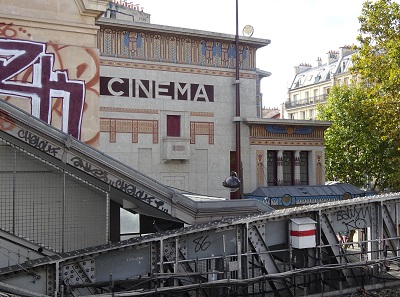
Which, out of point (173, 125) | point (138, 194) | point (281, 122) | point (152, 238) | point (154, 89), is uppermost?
point (154, 89)

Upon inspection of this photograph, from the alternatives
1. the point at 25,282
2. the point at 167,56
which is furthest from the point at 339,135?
the point at 25,282

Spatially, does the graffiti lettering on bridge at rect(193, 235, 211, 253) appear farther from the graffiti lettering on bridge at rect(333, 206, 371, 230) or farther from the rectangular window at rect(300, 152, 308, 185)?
the rectangular window at rect(300, 152, 308, 185)

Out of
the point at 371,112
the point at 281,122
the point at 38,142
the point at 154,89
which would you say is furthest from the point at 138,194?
the point at 371,112

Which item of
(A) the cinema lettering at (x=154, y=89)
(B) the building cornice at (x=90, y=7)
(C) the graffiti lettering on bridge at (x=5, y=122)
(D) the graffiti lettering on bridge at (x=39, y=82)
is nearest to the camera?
(C) the graffiti lettering on bridge at (x=5, y=122)

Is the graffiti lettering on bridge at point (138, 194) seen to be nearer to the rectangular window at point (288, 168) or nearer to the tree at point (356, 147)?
the rectangular window at point (288, 168)

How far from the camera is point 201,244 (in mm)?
12531

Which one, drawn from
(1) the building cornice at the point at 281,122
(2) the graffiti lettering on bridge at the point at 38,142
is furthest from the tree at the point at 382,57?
(2) the graffiti lettering on bridge at the point at 38,142

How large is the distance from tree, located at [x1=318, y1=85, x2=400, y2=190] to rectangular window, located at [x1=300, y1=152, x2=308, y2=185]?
6456 mm

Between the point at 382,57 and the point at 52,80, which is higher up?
the point at 382,57

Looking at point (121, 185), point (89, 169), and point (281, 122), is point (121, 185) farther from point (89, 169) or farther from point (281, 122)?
point (281, 122)

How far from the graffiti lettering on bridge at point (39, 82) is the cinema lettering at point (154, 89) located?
6139 mm

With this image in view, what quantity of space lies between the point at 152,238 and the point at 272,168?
1818 cm

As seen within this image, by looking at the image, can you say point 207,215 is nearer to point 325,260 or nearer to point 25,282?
point 325,260

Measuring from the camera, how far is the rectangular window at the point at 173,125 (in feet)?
84.0
